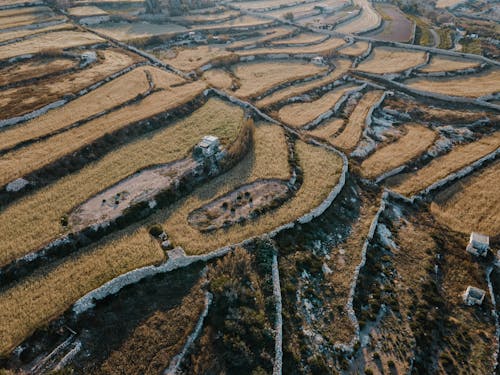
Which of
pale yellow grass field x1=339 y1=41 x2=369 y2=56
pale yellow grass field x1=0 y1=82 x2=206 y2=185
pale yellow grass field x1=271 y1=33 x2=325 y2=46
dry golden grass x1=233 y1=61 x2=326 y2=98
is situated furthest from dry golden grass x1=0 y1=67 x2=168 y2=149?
pale yellow grass field x1=339 y1=41 x2=369 y2=56

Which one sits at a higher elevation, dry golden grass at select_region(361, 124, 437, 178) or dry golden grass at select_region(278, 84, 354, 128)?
dry golden grass at select_region(278, 84, 354, 128)

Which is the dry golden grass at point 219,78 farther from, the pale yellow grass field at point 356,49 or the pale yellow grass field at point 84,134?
the pale yellow grass field at point 356,49

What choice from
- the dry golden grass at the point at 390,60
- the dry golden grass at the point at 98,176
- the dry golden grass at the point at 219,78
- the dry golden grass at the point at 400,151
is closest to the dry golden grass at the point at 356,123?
the dry golden grass at the point at 400,151

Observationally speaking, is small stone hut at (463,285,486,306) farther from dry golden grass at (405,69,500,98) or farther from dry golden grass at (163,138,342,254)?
dry golden grass at (405,69,500,98)

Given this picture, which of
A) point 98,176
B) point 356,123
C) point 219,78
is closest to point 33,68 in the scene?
point 219,78

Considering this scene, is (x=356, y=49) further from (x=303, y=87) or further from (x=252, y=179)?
(x=252, y=179)

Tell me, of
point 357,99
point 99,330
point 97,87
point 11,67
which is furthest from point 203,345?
point 11,67
